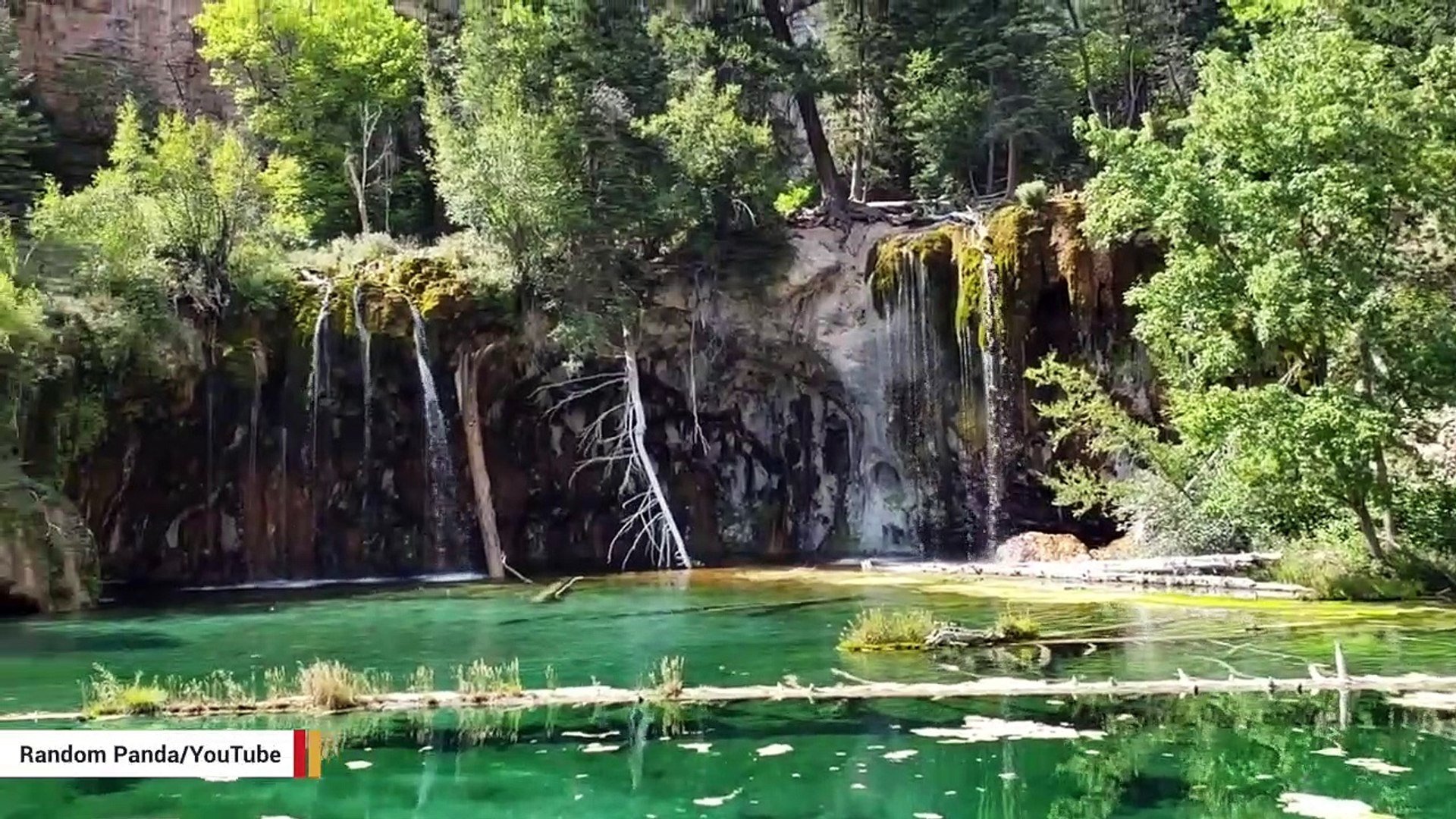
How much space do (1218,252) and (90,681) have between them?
16.2 meters

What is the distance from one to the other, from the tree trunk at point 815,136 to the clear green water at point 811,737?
17226 mm

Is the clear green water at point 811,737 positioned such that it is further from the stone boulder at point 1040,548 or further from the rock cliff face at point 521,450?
the rock cliff face at point 521,450

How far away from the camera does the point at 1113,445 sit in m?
26.2

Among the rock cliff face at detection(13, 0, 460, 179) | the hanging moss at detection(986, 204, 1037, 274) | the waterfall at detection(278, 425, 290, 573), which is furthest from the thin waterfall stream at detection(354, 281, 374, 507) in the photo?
the rock cliff face at detection(13, 0, 460, 179)

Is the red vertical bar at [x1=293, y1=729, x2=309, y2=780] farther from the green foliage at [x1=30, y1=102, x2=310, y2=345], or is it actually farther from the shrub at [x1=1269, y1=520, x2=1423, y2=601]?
the green foliage at [x1=30, y1=102, x2=310, y2=345]

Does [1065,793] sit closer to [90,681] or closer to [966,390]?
[90,681]

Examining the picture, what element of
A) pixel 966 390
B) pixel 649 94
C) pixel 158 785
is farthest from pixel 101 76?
pixel 158 785

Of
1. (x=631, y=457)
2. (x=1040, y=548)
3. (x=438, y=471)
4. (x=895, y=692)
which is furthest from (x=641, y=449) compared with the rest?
(x=895, y=692)

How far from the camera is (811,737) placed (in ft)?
36.9

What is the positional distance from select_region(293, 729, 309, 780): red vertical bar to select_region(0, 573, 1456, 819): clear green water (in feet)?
0.53

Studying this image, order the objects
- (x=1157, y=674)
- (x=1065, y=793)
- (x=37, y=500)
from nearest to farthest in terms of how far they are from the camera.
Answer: (x=1065, y=793) < (x=1157, y=674) < (x=37, y=500)

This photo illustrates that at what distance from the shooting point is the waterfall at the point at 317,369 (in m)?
29.3

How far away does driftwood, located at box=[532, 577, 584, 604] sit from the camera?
2295 centimetres
